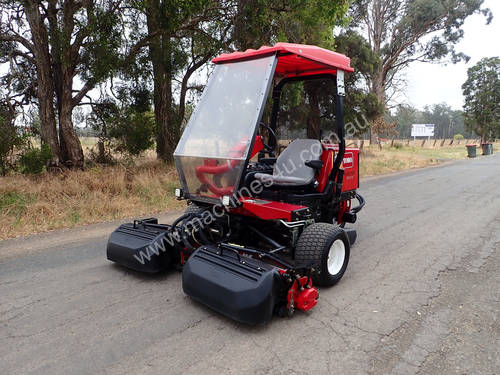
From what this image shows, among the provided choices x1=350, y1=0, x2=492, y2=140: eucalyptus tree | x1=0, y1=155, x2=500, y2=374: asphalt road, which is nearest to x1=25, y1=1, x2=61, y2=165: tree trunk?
x1=0, y1=155, x2=500, y2=374: asphalt road

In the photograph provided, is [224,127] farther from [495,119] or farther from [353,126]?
[495,119]

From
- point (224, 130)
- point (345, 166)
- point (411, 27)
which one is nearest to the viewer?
point (224, 130)

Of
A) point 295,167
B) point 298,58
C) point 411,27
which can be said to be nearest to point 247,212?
point 295,167

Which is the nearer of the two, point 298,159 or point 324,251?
point 324,251

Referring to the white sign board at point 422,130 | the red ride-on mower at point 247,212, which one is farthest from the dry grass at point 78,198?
the white sign board at point 422,130

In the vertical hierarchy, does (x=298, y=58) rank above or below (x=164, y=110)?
below

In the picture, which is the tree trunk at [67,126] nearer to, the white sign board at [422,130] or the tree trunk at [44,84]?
the tree trunk at [44,84]

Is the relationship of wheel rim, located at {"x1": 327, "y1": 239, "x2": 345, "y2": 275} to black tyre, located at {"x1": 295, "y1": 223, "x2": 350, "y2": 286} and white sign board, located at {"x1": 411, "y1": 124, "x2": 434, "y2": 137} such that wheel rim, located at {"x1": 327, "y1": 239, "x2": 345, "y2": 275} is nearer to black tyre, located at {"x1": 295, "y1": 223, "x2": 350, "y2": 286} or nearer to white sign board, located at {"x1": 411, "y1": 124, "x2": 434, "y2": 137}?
black tyre, located at {"x1": 295, "y1": 223, "x2": 350, "y2": 286}

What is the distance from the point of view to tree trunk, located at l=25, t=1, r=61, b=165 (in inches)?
326

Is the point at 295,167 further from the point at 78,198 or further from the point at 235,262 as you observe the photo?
the point at 78,198

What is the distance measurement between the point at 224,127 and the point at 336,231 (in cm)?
147

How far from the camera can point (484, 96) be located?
39250 mm

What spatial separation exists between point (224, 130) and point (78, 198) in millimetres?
4845

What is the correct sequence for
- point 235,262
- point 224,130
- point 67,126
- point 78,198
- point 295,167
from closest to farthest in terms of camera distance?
point 235,262 < point 224,130 < point 295,167 < point 78,198 < point 67,126
